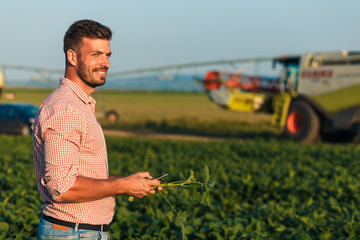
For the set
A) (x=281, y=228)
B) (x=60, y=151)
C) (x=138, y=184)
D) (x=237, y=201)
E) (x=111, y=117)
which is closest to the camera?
(x=60, y=151)

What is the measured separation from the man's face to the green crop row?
28.1 inches

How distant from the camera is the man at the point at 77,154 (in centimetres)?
233

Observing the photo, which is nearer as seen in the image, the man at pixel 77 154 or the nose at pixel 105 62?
the man at pixel 77 154

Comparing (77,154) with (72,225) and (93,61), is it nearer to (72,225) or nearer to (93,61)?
(72,225)

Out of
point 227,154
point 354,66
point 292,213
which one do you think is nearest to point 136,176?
point 292,213

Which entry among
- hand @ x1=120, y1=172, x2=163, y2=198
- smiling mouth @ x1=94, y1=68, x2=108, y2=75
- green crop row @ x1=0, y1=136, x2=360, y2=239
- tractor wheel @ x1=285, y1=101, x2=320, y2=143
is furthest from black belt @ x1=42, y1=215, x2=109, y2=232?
tractor wheel @ x1=285, y1=101, x2=320, y2=143

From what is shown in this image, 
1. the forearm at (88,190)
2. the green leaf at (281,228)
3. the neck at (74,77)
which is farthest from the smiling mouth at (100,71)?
the green leaf at (281,228)

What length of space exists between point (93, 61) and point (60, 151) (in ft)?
1.73

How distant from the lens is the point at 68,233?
8.14 ft

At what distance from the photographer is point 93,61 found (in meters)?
2.54

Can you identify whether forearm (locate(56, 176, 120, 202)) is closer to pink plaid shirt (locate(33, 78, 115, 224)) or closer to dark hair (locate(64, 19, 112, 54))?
pink plaid shirt (locate(33, 78, 115, 224))

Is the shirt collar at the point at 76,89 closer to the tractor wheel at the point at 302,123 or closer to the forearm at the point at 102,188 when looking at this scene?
the forearm at the point at 102,188

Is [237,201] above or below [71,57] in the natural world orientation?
below

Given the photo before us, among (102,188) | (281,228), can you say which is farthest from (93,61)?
(281,228)
